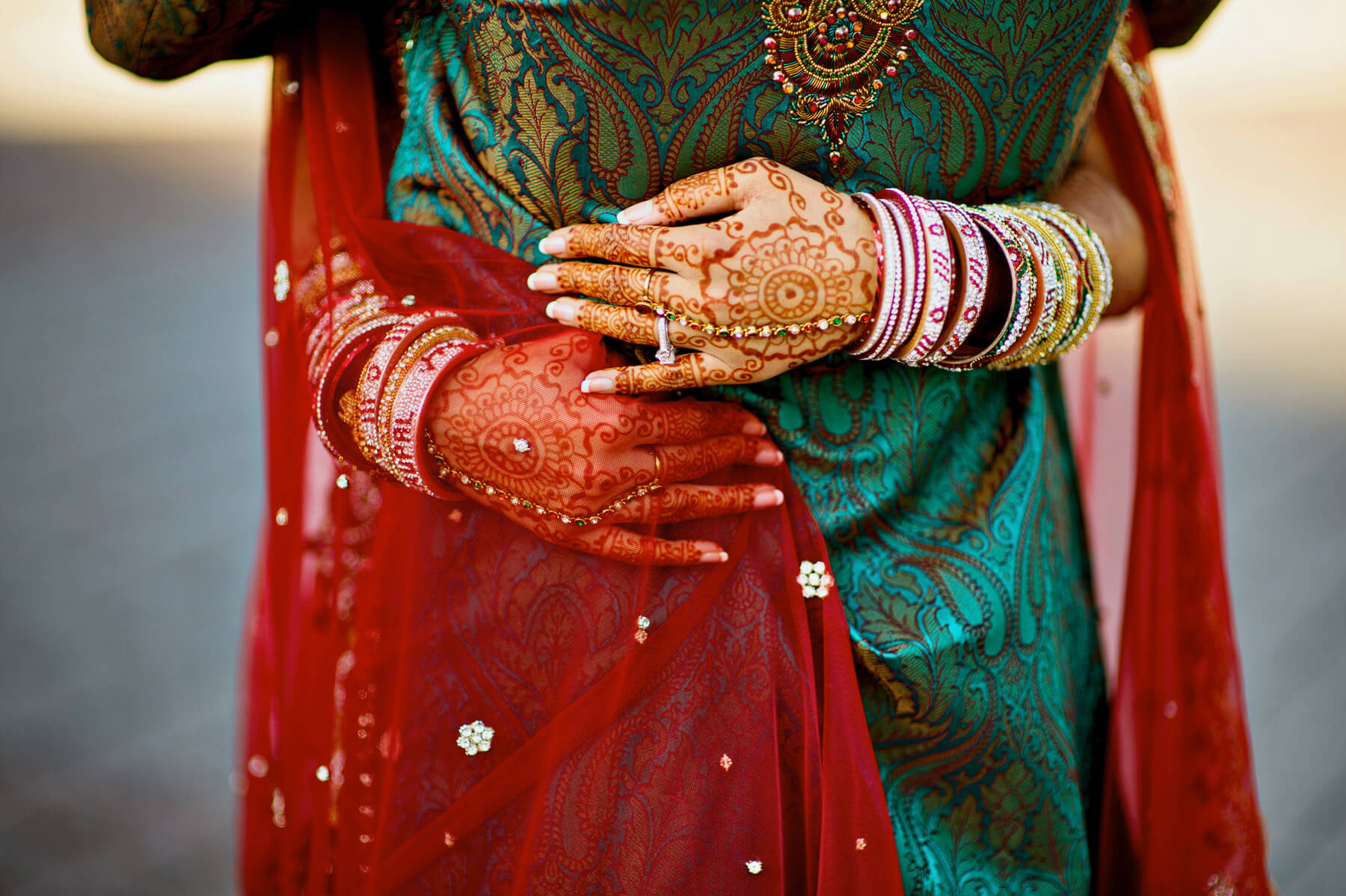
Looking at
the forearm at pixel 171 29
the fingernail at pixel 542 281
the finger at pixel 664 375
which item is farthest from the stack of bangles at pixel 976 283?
the forearm at pixel 171 29

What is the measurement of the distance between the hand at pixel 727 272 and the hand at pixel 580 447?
0.8 inches

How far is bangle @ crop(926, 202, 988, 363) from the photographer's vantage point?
701 mm

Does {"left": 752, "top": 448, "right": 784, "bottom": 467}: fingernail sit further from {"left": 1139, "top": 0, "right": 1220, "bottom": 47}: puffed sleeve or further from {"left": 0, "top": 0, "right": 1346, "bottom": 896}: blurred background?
{"left": 0, "top": 0, "right": 1346, "bottom": 896}: blurred background

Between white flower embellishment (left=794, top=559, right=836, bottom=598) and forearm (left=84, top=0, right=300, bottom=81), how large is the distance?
0.55 m

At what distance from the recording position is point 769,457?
750mm

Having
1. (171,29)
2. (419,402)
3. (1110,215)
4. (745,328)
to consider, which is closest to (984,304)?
(745,328)

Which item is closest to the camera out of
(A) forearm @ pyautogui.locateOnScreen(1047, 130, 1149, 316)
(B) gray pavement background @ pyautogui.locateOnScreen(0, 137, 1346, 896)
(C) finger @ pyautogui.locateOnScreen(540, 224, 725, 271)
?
(C) finger @ pyautogui.locateOnScreen(540, 224, 725, 271)

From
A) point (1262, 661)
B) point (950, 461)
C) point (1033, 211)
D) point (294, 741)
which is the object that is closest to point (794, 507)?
point (950, 461)

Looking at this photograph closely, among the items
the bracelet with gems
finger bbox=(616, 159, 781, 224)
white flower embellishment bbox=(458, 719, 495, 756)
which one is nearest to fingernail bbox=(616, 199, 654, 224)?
finger bbox=(616, 159, 781, 224)

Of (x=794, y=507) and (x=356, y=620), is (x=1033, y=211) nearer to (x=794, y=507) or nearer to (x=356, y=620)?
(x=794, y=507)

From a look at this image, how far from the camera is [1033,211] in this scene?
30.3 inches

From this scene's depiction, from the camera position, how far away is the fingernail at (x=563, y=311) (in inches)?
27.9

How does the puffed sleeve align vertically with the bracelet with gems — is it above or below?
above

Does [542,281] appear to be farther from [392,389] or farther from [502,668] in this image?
[502,668]
